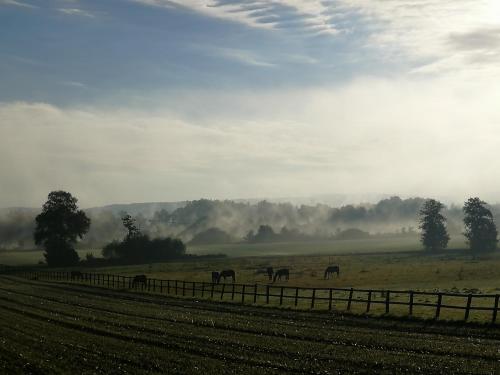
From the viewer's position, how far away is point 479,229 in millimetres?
135750

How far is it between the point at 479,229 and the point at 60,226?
90.1m

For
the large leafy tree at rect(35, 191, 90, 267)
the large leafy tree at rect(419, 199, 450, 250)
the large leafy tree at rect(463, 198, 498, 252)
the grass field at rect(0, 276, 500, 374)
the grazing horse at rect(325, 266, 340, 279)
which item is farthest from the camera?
the large leafy tree at rect(419, 199, 450, 250)

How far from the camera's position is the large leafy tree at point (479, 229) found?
135 m

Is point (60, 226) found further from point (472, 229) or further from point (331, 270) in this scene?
point (472, 229)

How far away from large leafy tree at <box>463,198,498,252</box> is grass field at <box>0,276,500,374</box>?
107 metres

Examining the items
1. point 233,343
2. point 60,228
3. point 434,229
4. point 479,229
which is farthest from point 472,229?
point 233,343

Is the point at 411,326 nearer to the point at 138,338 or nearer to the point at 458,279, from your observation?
the point at 138,338

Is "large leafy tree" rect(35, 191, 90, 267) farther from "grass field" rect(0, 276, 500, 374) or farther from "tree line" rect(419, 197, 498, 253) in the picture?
"grass field" rect(0, 276, 500, 374)

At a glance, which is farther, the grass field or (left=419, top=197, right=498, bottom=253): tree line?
(left=419, top=197, right=498, bottom=253): tree line

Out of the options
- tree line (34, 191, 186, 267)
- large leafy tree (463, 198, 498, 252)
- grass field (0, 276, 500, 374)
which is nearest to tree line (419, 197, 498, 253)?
large leafy tree (463, 198, 498, 252)

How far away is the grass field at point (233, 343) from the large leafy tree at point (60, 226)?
86.8 m

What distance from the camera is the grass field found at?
21.5 meters

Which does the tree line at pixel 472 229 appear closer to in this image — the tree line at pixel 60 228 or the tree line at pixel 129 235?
the tree line at pixel 129 235

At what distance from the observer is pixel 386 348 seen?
81.1ft
